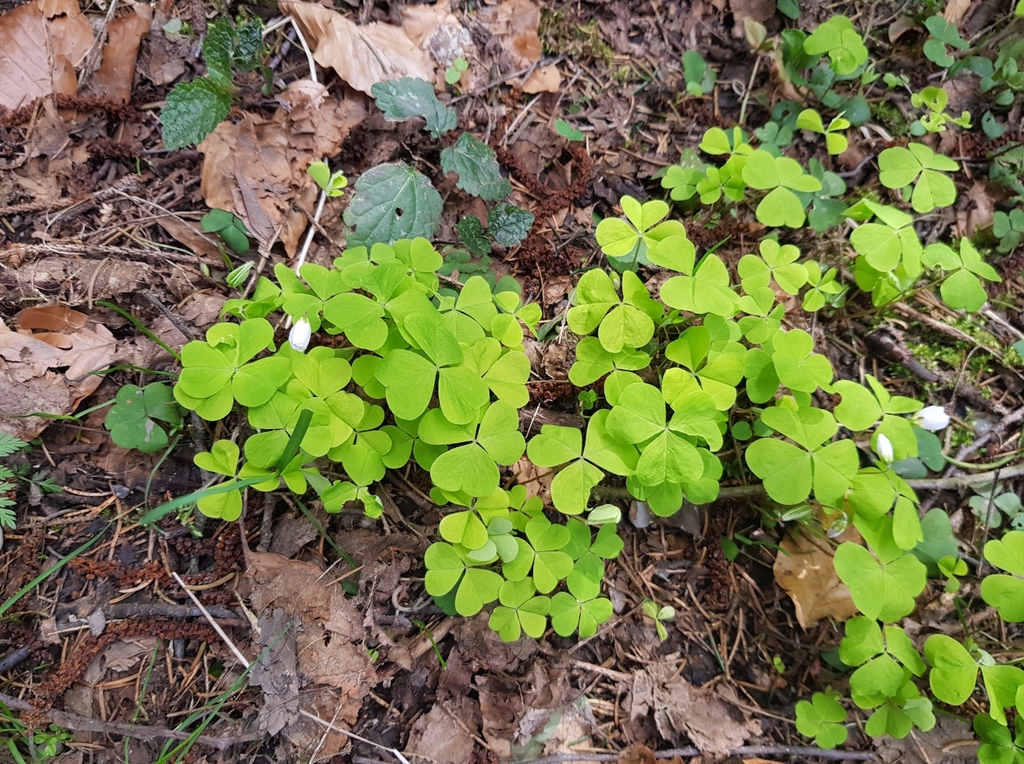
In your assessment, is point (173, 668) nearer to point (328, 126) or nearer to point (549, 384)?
point (549, 384)

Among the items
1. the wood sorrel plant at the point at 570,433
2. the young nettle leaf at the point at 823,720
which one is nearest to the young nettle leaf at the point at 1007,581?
the wood sorrel plant at the point at 570,433

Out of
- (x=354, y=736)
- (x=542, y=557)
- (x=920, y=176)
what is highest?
(x=920, y=176)

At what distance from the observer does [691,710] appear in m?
2.05

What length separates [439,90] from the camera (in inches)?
103

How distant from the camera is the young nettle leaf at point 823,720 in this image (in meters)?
2.02

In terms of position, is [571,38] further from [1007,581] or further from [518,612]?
[1007,581]

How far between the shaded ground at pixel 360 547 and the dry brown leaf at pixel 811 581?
7 cm

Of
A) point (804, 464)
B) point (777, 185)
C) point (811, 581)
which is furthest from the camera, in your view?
point (777, 185)

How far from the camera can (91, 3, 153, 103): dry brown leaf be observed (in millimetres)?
2305

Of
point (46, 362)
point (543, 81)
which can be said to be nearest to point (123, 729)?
point (46, 362)

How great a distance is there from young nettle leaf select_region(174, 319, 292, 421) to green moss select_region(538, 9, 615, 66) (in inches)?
82.3

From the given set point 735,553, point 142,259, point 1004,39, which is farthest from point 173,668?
point 1004,39

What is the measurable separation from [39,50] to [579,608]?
313 cm

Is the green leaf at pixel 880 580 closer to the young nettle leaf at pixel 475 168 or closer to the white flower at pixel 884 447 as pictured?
the white flower at pixel 884 447
